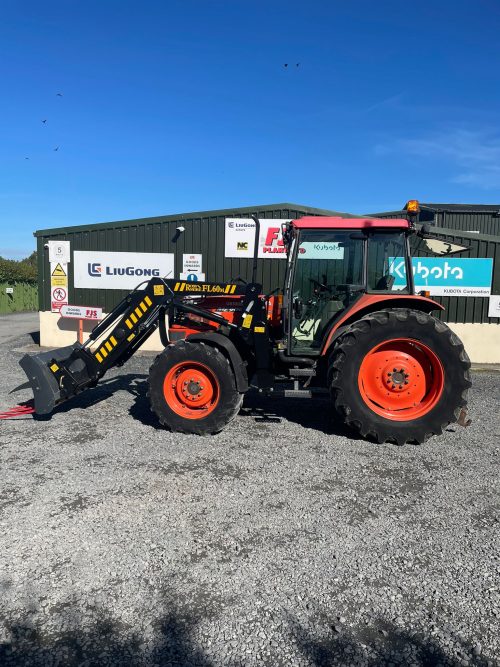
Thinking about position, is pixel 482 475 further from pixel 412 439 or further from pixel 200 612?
pixel 200 612

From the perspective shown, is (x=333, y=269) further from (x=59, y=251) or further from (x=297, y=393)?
(x=59, y=251)

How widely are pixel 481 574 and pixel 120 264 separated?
1024 centimetres

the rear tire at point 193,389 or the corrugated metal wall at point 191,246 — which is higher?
the corrugated metal wall at point 191,246

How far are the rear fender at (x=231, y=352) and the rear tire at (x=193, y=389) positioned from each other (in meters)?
0.06

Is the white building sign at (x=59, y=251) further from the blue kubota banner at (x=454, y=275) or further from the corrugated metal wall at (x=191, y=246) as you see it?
the blue kubota banner at (x=454, y=275)

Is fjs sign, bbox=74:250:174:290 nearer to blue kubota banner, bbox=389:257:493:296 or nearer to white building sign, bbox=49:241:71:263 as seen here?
white building sign, bbox=49:241:71:263

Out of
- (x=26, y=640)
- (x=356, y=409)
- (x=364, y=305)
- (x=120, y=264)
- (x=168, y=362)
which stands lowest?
(x=26, y=640)

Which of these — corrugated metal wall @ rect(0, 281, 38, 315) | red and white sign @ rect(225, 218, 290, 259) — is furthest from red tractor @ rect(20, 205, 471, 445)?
corrugated metal wall @ rect(0, 281, 38, 315)

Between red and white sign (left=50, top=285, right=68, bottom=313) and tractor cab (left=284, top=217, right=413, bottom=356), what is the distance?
7.85m

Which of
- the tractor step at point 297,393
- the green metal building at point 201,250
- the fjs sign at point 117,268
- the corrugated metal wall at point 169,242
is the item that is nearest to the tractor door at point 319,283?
the tractor step at point 297,393

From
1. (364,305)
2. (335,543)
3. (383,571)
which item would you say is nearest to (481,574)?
(383,571)

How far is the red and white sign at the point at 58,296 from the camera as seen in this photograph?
11461 millimetres

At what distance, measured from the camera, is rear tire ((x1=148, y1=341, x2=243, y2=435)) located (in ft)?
16.9

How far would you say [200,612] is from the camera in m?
2.43
